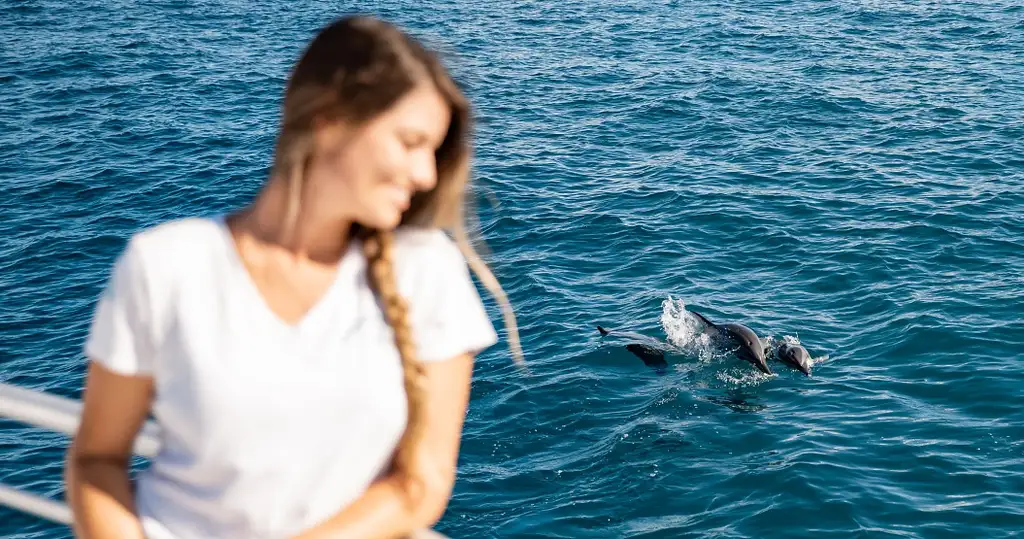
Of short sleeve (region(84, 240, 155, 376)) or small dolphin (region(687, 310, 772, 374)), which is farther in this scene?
small dolphin (region(687, 310, 772, 374))

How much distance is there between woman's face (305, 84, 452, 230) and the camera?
2.02 metres

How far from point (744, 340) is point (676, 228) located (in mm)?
4712

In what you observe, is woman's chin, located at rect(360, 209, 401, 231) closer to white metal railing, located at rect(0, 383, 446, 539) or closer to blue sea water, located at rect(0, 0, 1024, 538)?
blue sea water, located at rect(0, 0, 1024, 538)

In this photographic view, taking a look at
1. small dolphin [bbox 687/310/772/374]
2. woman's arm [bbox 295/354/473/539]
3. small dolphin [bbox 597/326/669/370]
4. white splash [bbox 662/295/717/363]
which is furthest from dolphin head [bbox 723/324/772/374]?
woman's arm [bbox 295/354/473/539]

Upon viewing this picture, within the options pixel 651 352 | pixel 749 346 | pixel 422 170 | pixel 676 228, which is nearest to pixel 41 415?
pixel 422 170

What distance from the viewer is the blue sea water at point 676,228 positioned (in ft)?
37.3

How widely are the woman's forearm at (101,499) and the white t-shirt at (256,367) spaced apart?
0.03m

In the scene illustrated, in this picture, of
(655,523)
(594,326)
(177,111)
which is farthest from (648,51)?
(655,523)

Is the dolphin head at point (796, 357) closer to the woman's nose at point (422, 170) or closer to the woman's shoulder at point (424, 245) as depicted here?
the woman's shoulder at point (424, 245)

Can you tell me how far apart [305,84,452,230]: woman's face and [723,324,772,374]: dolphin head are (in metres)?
11.4

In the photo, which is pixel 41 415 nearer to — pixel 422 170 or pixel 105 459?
pixel 105 459

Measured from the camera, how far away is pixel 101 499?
84.5 inches

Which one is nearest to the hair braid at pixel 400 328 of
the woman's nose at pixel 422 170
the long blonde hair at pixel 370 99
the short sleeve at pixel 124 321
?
the long blonde hair at pixel 370 99

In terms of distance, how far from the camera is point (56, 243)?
18.3 metres
